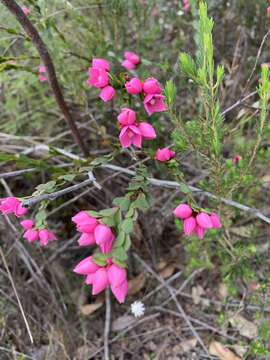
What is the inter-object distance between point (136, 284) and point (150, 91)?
1.16 meters

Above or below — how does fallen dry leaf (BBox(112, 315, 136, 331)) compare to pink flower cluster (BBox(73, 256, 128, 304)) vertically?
below

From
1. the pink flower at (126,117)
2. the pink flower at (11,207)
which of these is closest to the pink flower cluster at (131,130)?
the pink flower at (126,117)

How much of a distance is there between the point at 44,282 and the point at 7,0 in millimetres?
1167

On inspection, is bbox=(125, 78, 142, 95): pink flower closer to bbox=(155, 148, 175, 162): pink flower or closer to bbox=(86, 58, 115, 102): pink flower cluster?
bbox=(86, 58, 115, 102): pink flower cluster

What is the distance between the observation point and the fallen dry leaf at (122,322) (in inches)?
77.5

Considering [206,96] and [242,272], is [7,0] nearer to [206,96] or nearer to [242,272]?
[206,96]

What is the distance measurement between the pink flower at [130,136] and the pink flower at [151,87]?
12cm

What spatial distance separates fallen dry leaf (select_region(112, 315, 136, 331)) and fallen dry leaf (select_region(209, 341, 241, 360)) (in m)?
0.39

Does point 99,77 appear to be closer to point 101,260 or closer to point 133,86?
point 133,86

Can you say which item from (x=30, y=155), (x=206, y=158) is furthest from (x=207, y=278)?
(x=30, y=155)

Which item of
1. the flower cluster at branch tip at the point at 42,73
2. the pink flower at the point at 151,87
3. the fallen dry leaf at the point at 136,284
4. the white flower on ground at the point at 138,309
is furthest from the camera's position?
the fallen dry leaf at the point at 136,284

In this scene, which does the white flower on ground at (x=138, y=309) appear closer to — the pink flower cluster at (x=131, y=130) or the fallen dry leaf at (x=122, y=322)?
the fallen dry leaf at (x=122, y=322)

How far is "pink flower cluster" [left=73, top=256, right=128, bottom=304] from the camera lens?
38.5 inches

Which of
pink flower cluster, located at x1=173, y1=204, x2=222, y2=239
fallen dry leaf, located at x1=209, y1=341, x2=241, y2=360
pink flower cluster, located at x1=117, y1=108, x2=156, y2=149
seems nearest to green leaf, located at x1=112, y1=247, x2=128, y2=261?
pink flower cluster, located at x1=173, y1=204, x2=222, y2=239
